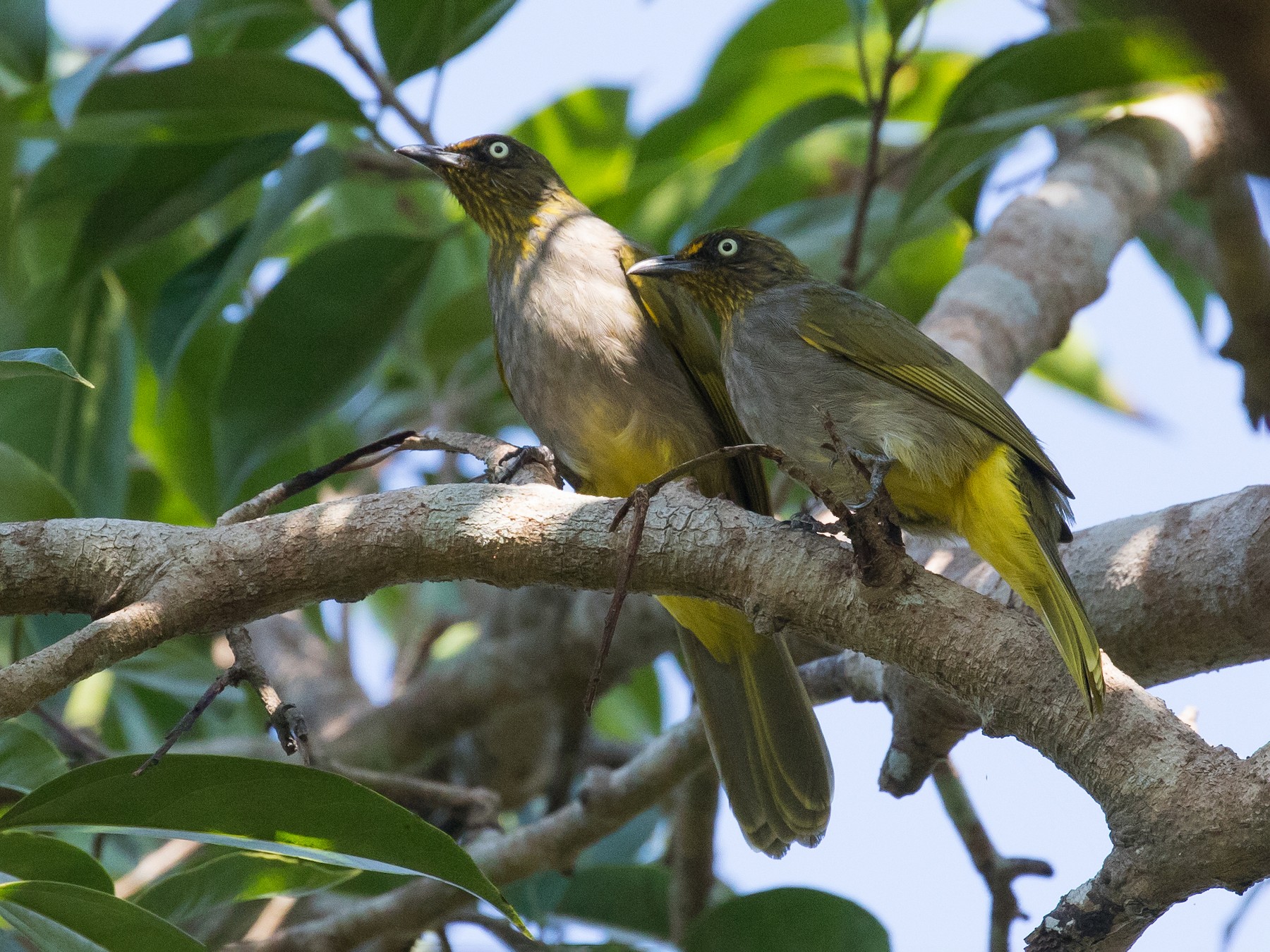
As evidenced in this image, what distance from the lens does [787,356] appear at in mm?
3336

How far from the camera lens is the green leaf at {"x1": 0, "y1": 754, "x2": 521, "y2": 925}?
6.96 ft

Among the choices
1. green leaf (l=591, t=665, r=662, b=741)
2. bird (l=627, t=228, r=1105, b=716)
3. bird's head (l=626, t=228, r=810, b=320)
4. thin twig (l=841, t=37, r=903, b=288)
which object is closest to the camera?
bird (l=627, t=228, r=1105, b=716)

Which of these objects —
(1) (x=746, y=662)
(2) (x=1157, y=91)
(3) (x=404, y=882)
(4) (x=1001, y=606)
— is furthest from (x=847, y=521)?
(2) (x=1157, y=91)

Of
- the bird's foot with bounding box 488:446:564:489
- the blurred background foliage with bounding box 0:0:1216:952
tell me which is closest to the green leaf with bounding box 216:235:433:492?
the blurred background foliage with bounding box 0:0:1216:952

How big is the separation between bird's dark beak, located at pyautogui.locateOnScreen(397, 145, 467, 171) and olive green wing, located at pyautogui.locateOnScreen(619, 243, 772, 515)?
2.83 ft

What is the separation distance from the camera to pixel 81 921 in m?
2.08

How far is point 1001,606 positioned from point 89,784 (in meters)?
1.56

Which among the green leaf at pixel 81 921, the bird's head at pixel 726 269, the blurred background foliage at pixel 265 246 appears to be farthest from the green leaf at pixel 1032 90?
the green leaf at pixel 81 921

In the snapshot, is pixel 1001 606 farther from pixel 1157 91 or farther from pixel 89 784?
pixel 1157 91

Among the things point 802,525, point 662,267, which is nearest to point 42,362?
point 802,525

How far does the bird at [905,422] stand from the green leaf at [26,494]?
167 cm

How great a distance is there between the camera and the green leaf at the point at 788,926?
3.22m

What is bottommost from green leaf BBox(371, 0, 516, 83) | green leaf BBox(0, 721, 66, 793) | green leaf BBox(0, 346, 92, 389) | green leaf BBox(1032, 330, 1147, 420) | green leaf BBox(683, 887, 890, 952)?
green leaf BBox(0, 721, 66, 793)

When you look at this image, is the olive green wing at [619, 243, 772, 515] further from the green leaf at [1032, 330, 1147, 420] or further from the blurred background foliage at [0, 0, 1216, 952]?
the green leaf at [1032, 330, 1147, 420]
